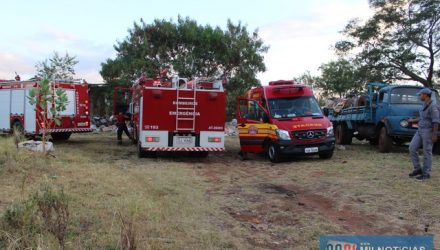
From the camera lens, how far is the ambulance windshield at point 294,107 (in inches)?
526

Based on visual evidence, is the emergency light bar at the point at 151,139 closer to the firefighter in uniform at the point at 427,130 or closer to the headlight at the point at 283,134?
the headlight at the point at 283,134

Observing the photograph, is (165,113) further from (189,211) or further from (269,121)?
(189,211)

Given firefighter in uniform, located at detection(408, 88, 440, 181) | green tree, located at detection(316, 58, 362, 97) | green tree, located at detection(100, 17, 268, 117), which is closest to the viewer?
firefighter in uniform, located at detection(408, 88, 440, 181)

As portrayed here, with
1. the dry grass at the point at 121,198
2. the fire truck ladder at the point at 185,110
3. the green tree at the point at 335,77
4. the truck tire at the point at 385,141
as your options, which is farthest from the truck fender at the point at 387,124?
the green tree at the point at 335,77

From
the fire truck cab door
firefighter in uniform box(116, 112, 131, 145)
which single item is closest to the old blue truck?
the fire truck cab door

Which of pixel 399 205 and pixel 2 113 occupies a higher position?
pixel 2 113

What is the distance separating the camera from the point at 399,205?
7.09 metres

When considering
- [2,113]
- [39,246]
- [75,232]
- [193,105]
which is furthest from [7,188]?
[2,113]

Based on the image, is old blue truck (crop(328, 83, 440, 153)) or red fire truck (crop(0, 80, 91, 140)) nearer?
old blue truck (crop(328, 83, 440, 153))

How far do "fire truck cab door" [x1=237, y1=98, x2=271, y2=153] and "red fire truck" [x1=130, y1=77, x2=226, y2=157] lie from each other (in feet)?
2.49

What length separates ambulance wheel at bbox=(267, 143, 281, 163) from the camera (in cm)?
1278

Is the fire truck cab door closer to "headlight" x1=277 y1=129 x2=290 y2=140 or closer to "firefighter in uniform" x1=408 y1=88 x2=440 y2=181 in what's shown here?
"headlight" x1=277 y1=129 x2=290 y2=140

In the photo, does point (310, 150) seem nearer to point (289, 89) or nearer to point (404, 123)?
point (289, 89)

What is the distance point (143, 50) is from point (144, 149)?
20.5 m
